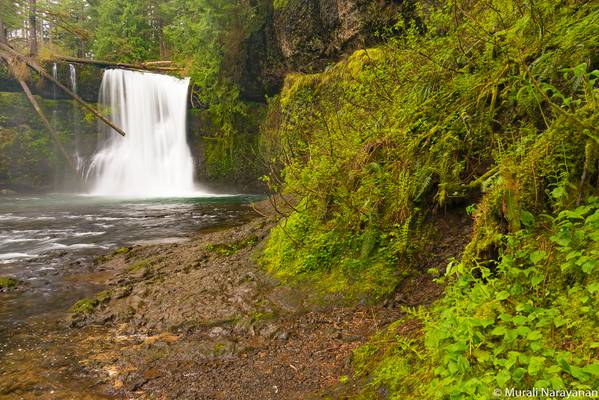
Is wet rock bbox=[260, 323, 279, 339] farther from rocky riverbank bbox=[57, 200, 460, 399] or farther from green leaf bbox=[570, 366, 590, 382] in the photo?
green leaf bbox=[570, 366, 590, 382]

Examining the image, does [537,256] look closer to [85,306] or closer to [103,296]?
[85,306]

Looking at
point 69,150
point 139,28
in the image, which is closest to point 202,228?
point 69,150

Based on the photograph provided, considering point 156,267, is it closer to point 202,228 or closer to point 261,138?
point 202,228

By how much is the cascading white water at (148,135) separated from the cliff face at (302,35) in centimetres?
488

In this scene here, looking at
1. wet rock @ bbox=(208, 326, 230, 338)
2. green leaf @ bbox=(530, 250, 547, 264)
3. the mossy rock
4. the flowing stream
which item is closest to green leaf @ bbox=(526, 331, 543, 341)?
green leaf @ bbox=(530, 250, 547, 264)

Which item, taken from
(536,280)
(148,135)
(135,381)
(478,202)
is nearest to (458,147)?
(478,202)

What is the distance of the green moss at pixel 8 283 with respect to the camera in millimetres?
6027

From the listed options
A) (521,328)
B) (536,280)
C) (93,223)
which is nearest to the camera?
(521,328)

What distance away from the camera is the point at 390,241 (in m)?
4.37

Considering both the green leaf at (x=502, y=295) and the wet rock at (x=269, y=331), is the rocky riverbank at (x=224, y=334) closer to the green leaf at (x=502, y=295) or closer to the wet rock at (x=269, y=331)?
the wet rock at (x=269, y=331)

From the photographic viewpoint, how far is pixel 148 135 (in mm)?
22422

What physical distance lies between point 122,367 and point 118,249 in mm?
5056

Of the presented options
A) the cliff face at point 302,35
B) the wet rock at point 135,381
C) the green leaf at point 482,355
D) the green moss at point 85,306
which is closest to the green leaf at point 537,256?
the green leaf at point 482,355

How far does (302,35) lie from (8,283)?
496 inches
